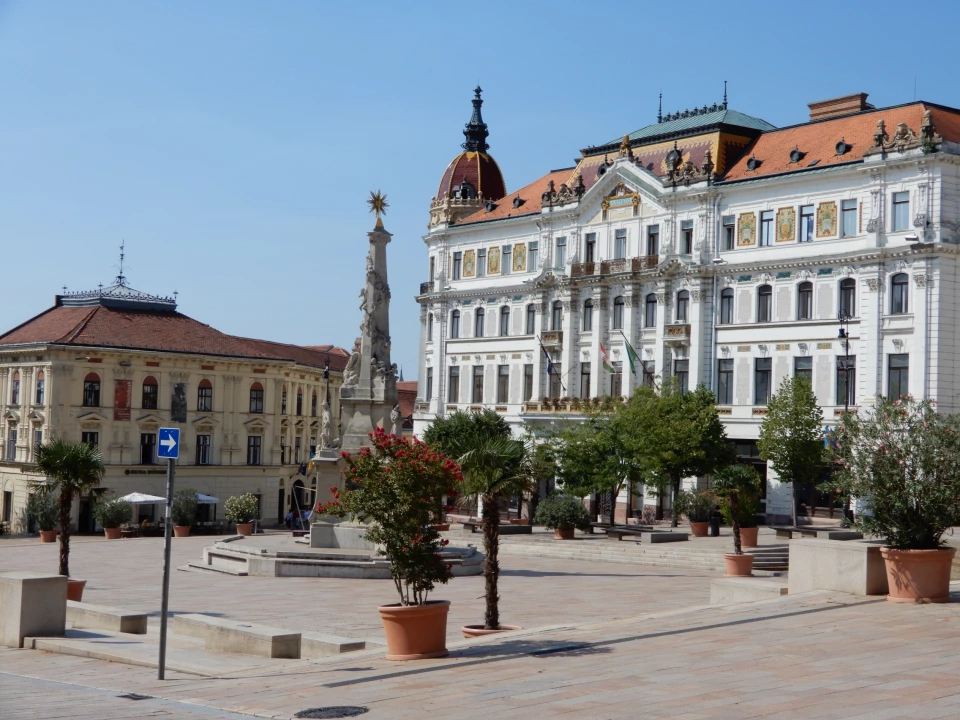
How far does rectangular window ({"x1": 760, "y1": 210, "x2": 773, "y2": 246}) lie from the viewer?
56562 mm

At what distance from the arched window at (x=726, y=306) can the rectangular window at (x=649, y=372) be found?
14.2 ft

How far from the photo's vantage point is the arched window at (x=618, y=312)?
63500 millimetres

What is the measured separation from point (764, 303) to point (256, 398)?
3294cm

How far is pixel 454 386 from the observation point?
7312 centimetres

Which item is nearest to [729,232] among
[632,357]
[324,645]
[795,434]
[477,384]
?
[632,357]

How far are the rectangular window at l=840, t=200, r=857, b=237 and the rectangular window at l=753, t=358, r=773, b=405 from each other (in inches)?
272

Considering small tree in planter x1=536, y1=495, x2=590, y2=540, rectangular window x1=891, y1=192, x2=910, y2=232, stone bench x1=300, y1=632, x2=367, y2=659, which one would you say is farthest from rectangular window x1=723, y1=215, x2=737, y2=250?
stone bench x1=300, y1=632, x2=367, y2=659

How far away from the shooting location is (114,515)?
54188mm

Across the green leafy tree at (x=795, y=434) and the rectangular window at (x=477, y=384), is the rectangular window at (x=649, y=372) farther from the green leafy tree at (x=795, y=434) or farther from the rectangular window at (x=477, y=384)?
the rectangular window at (x=477, y=384)

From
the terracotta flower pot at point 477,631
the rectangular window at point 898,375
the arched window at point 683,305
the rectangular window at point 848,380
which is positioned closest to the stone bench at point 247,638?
the terracotta flower pot at point 477,631

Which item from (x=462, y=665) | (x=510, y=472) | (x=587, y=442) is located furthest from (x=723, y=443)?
(x=462, y=665)

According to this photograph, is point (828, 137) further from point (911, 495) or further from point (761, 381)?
point (911, 495)

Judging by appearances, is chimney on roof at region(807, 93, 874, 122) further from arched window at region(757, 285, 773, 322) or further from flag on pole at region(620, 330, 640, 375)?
flag on pole at region(620, 330, 640, 375)

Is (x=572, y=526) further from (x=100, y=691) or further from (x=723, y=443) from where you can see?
(x=100, y=691)
